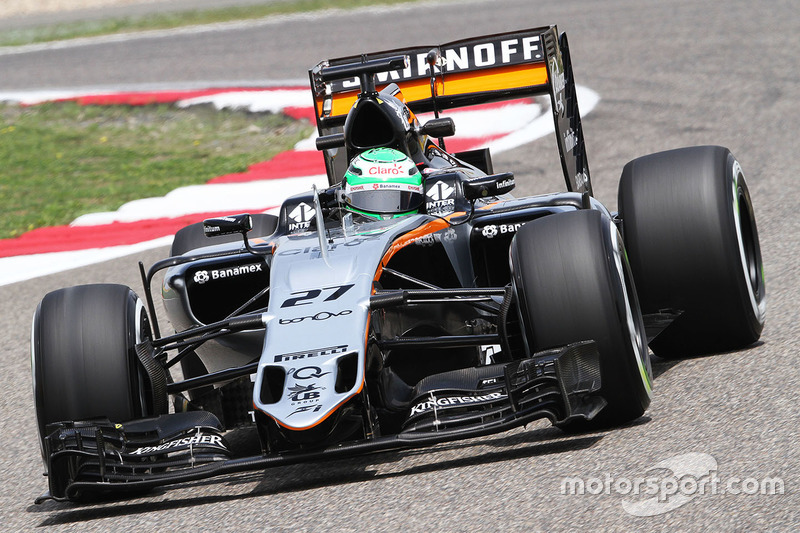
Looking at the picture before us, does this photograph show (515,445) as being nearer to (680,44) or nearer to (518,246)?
(518,246)

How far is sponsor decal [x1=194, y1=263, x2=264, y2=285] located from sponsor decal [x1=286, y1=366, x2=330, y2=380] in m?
1.69

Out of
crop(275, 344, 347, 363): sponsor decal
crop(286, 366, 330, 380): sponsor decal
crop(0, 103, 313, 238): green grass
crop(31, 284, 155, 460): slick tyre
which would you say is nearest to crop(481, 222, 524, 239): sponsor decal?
crop(275, 344, 347, 363): sponsor decal

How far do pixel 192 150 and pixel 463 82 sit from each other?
8023 millimetres

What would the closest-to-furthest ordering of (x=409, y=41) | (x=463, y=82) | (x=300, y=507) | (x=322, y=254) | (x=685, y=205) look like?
(x=300, y=507) → (x=322, y=254) → (x=685, y=205) → (x=463, y=82) → (x=409, y=41)

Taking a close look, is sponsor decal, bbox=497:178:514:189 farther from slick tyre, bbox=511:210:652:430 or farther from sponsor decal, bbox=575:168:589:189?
sponsor decal, bbox=575:168:589:189

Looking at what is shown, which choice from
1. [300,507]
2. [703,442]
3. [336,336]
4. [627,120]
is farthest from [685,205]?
[627,120]

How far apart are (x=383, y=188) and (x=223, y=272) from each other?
0.96 m

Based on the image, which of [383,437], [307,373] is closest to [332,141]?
[307,373]

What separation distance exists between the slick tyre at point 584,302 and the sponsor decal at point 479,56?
3.03 m

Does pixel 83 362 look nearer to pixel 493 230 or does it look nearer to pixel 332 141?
pixel 493 230

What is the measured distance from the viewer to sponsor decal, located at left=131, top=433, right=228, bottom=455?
4.99 metres

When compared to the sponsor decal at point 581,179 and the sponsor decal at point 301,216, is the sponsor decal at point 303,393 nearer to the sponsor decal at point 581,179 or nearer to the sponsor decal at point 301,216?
the sponsor decal at point 301,216

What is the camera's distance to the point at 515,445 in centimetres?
512

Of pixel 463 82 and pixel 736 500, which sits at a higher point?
pixel 463 82
